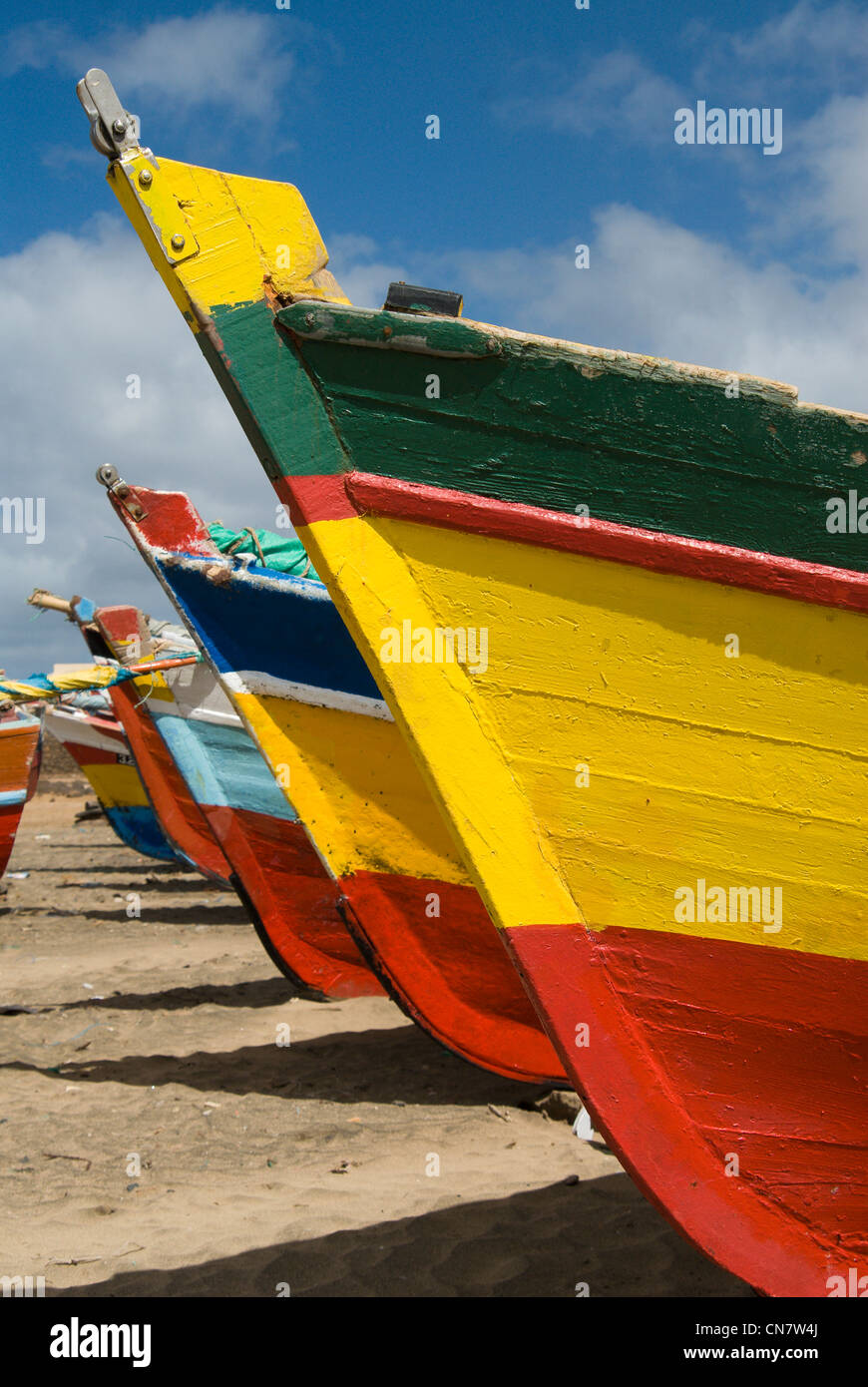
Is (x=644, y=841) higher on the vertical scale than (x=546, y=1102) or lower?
higher

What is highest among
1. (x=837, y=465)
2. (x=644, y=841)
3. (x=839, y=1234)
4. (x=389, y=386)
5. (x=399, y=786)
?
(x=389, y=386)

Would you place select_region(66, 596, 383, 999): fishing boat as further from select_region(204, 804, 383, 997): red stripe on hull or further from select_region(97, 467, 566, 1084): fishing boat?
select_region(97, 467, 566, 1084): fishing boat

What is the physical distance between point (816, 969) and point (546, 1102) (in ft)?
10.6

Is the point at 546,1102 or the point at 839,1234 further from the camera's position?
the point at 546,1102

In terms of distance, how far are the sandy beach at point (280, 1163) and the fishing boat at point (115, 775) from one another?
7177 mm

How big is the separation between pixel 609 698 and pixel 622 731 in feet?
0.26

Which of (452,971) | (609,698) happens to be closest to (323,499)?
(609,698)

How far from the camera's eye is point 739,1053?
2314mm

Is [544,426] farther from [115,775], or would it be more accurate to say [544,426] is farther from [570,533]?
[115,775]

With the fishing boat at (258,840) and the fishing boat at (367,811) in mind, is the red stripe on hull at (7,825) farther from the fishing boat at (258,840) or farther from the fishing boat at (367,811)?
the fishing boat at (367,811)
